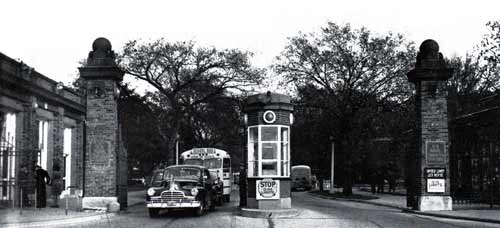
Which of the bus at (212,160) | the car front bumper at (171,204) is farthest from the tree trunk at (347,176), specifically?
the car front bumper at (171,204)

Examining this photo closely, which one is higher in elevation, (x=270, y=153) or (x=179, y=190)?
(x=270, y=153)

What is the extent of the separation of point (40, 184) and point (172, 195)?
553cm

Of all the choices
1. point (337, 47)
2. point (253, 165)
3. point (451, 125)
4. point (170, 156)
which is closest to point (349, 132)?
point (337, 47)

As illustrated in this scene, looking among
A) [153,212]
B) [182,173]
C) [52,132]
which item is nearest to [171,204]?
[153,212]

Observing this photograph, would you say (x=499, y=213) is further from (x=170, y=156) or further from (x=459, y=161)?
(x=170, y=156)

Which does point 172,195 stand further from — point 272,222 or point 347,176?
point 347,176

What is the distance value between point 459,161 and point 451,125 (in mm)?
2044

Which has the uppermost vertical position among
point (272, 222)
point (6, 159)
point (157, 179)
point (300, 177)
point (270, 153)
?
point (270, 153)

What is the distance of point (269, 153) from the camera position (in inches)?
812

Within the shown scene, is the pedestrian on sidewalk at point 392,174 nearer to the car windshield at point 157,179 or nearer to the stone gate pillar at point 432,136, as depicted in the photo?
the stone gate pillar at point 432,136

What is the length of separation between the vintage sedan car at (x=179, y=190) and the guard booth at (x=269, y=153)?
1728 millimetres

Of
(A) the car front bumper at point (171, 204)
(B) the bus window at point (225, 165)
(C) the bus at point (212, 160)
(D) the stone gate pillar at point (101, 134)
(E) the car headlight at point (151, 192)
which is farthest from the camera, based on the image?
(B) the bus window at point (225, 165)

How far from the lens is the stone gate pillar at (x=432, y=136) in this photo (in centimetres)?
2214

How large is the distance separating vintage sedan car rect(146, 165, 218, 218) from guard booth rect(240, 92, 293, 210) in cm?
173
